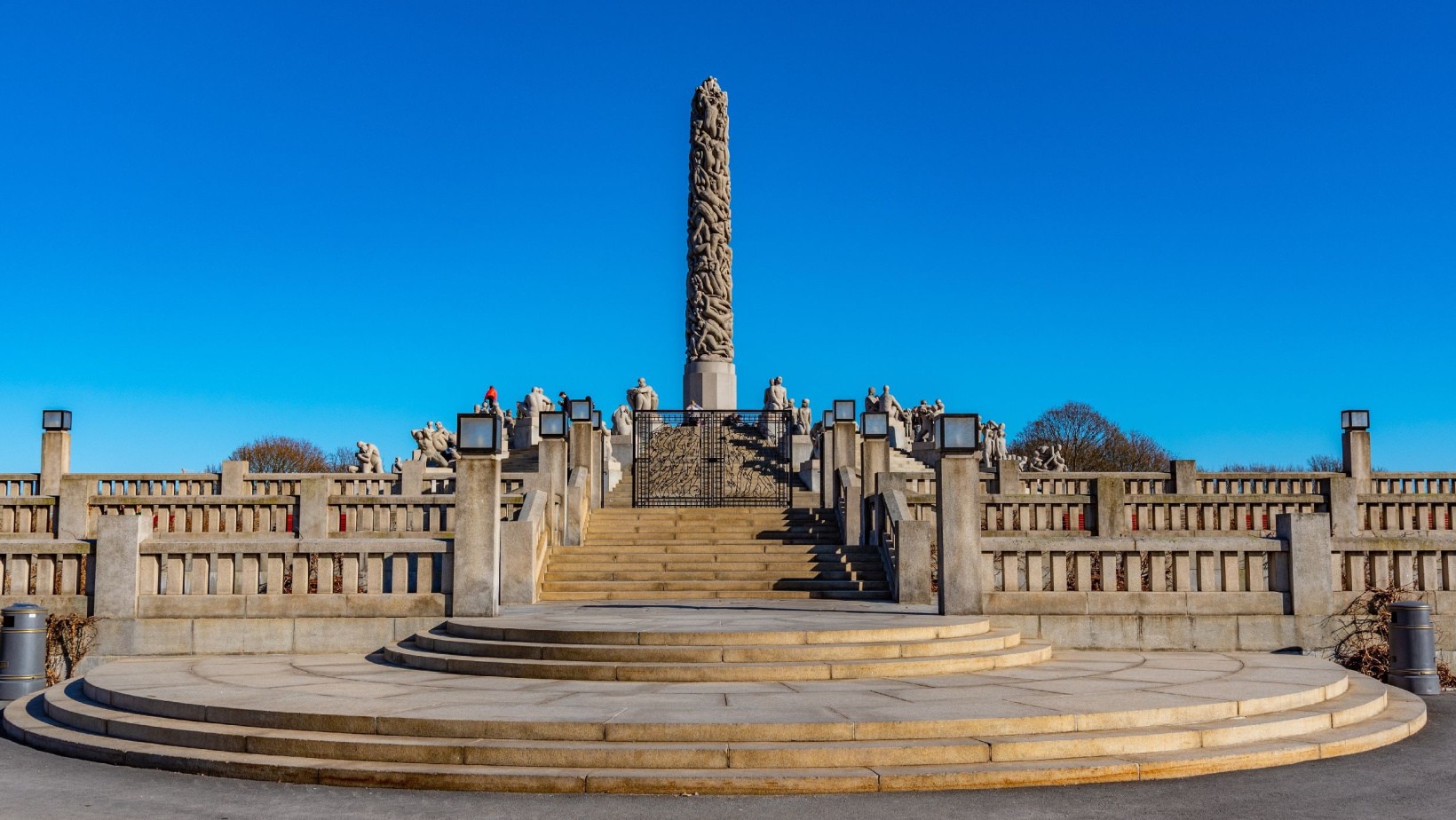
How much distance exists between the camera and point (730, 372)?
185 ft

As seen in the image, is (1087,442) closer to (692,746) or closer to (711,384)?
(711,384)

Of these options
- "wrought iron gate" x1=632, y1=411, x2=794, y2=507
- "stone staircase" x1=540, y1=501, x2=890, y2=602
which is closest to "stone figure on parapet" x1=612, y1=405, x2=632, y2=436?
"wrought iron gate" x1=632, y1=411, x2=794, y2=507

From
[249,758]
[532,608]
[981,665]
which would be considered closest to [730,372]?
[532,608]

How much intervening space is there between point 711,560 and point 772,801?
12507mm

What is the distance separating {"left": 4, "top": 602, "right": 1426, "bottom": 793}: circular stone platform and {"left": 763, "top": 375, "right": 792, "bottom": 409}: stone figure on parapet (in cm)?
3582

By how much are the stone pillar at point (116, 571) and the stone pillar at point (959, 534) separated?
1000 cm

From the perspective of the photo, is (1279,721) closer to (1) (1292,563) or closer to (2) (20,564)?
(1) (1292,563)

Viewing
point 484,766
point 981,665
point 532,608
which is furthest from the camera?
point 532,608

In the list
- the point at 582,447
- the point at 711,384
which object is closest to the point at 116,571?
the point at 582,447

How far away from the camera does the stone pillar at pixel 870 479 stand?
21.8 meters

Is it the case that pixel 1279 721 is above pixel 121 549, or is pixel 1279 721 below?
below

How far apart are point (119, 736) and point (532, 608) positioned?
6.80 metres

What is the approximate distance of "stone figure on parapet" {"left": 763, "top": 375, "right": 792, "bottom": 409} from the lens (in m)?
49.0

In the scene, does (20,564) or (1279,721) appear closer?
(1279,721)
